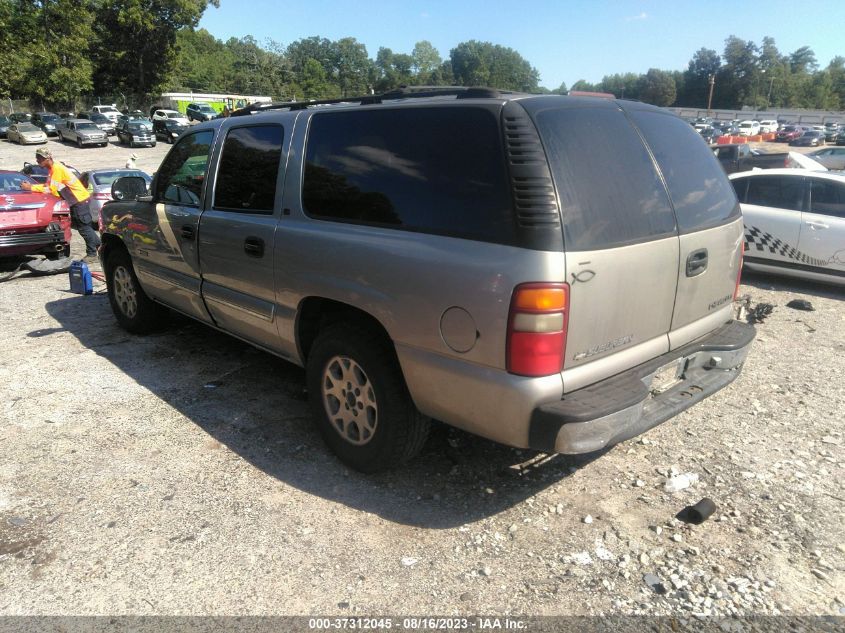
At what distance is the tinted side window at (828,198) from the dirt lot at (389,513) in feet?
12.0

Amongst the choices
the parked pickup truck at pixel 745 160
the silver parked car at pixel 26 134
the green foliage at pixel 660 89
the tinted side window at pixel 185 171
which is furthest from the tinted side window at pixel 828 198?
the green foliage at pixel 660 89

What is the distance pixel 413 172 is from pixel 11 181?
9.61 metres

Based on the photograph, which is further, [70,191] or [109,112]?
[109,112]

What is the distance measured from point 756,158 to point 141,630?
13.9 meters

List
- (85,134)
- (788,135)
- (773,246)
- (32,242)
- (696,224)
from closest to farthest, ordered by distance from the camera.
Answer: (696,224) → (773,246) → (32,242) → (85,134) → (788,135)

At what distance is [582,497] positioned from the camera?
10.8 feet

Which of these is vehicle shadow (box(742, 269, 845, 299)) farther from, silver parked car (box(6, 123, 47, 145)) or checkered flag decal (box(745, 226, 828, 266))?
silver parked car (box(6, 123, 47, 145))

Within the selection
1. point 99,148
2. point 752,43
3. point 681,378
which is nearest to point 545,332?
point 681,378

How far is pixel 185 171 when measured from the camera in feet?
15.4

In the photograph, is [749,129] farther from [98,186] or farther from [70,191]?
[70,191]

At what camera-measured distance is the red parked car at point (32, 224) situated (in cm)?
864

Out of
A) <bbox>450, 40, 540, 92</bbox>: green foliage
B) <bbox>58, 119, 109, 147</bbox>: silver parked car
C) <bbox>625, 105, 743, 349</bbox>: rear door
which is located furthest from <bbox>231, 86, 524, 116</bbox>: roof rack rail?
→ <bbox>450, 40, 540, 92</bbox>: green foliage

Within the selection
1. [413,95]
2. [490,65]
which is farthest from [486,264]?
[490,65]

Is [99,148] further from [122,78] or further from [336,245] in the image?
[336,245]
